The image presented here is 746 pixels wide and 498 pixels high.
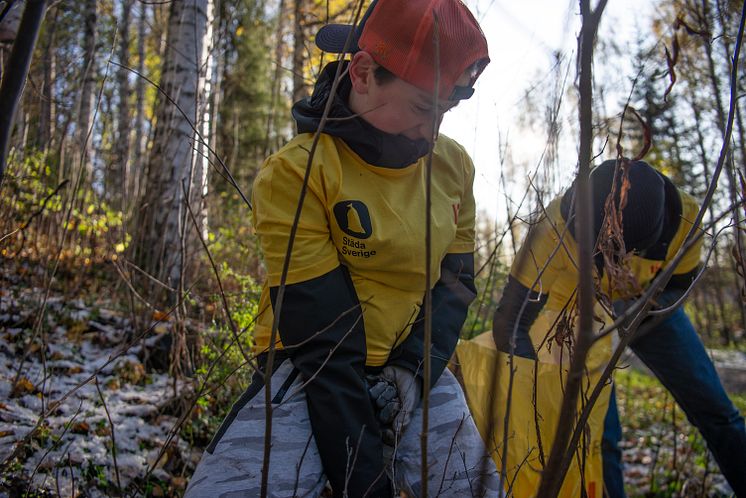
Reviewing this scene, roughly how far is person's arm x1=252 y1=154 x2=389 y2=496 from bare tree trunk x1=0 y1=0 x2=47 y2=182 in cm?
58

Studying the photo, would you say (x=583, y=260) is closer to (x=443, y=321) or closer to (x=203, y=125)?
(x=443, y=321)

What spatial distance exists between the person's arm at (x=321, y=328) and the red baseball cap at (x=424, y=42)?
13.8 inches

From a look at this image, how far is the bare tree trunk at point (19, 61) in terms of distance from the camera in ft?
3.24

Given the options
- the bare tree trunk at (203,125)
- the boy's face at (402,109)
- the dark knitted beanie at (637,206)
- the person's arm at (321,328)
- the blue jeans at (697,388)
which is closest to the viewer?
the person's arm at (321,328)

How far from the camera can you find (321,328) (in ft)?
4.58

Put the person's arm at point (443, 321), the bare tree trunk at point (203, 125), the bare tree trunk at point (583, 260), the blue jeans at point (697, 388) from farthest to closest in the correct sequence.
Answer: the bare tree trunk at point (203, 125) < the blue jeans at point (697, 388) < the person's arm at point (443, 321) < the bare tree trunk at point (583, 260)

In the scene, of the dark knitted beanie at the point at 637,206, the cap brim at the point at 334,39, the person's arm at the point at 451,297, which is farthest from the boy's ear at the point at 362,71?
the dark knitted beanie at the point at 637,206

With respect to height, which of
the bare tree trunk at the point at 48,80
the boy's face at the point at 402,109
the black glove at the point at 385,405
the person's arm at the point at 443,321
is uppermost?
the bare tree trunk at the point at 48,80

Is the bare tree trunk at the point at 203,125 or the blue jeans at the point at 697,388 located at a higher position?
the bare tree trunk at the point at 203,125

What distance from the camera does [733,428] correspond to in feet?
7.76

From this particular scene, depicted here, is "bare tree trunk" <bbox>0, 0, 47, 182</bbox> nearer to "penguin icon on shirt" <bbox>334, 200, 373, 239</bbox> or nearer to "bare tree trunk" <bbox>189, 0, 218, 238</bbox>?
"penguin icon on shirt" <bbox>334, 200, 373, 239</bbox>

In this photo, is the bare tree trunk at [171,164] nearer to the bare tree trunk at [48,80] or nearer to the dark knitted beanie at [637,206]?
the bare tree trunk at [48,80]

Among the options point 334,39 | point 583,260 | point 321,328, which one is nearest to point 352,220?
point 321,328

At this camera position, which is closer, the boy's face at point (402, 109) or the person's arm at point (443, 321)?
the boy's face at point (402, 109)
